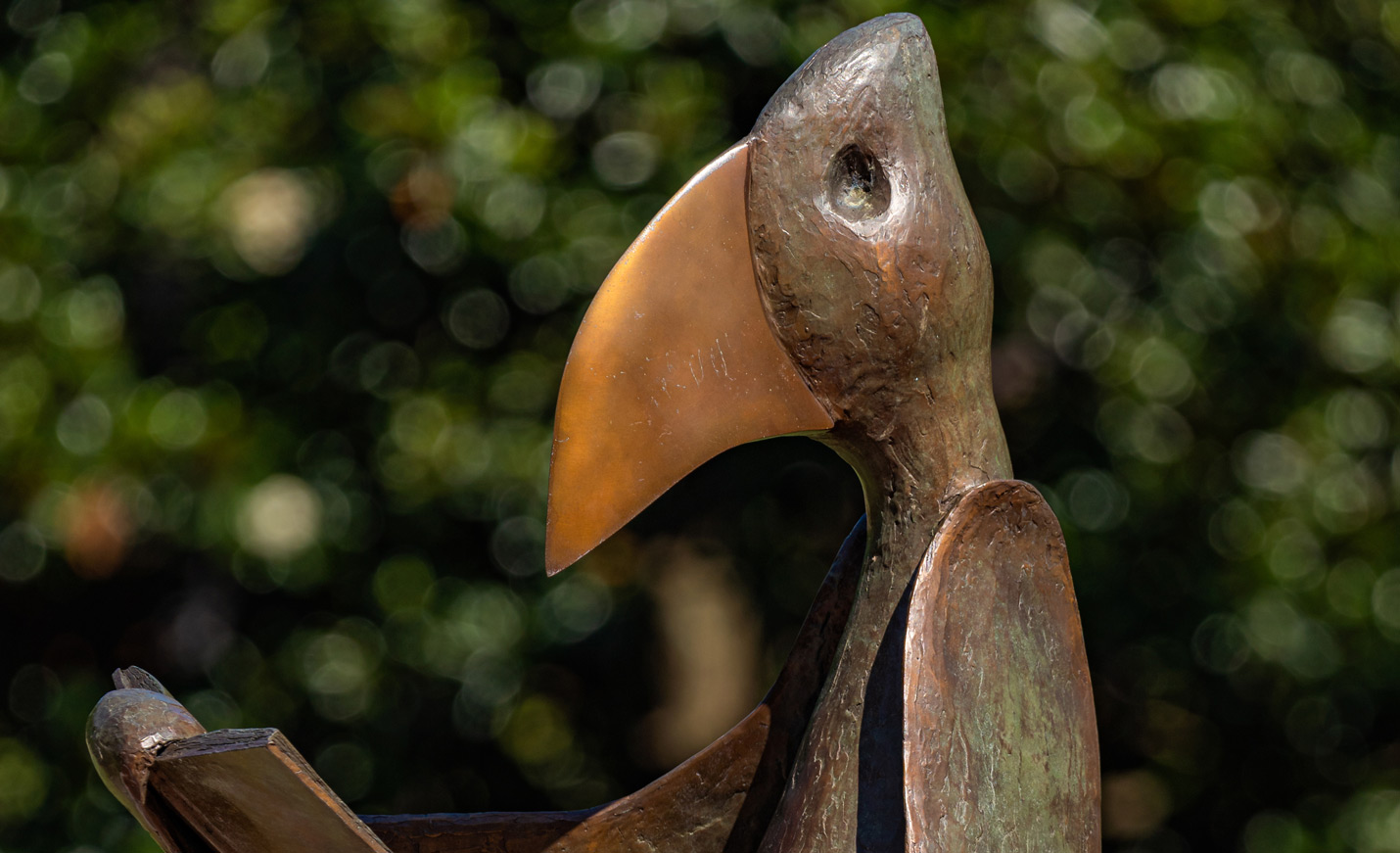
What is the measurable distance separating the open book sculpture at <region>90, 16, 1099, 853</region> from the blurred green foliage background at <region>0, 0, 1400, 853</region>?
31.9 inches

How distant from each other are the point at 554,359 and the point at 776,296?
91cm

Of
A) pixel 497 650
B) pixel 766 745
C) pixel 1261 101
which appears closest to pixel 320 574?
pixel 497 650

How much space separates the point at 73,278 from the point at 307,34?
0.42 metres

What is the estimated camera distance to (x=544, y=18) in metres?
1.68

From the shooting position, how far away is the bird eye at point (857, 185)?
841 mm

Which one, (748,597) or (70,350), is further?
(748,597)

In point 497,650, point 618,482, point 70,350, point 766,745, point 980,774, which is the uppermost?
point 618,482

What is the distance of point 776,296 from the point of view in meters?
0.84

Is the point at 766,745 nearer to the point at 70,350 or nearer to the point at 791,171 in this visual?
the point at 791,171

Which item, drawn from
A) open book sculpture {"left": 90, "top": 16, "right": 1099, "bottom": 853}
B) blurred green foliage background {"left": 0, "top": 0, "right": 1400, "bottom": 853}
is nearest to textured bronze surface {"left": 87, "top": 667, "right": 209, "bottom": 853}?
open book sculpture {"left": 90, "top": 16, "right": 1099, "bottom": 853}

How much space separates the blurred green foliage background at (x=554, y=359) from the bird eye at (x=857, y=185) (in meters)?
0.81

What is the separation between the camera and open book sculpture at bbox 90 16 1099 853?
817mm

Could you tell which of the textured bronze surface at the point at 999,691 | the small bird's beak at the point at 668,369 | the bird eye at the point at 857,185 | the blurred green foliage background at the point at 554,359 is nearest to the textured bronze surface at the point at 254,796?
the small bird's beak at the point at 668,369

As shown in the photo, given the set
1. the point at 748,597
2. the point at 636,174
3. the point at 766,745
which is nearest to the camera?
the point at 766,745
